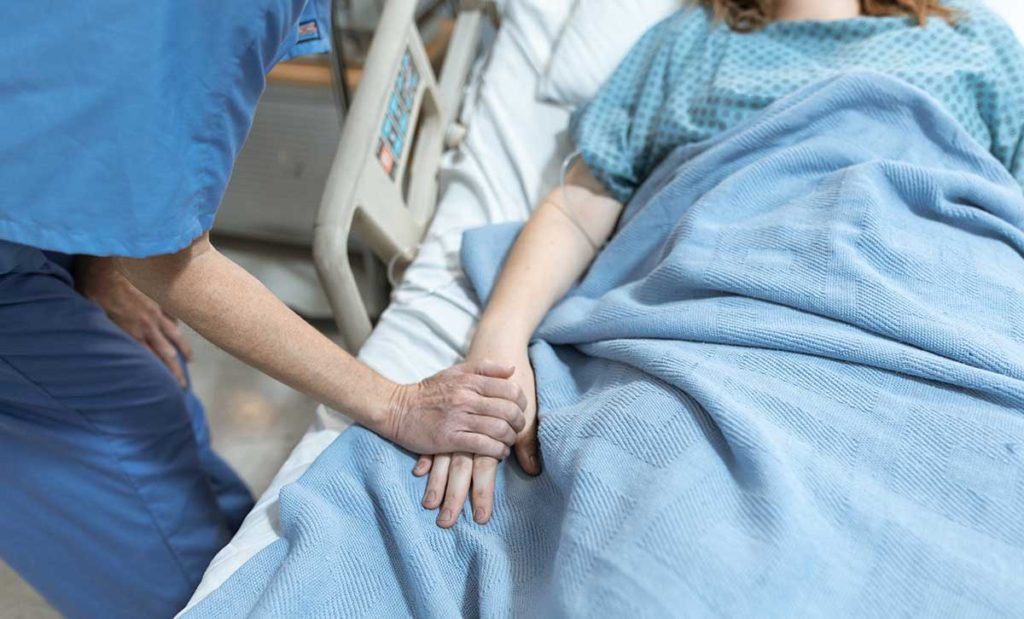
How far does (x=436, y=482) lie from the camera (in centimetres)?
85

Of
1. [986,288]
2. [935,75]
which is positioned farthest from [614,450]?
[935,75]

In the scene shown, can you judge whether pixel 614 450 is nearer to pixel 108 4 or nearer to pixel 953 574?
pixel 953 574

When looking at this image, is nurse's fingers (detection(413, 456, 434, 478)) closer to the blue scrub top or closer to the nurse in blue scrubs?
the nurse in blue scrubs

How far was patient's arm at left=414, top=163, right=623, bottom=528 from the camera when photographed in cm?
85

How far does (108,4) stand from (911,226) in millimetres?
873

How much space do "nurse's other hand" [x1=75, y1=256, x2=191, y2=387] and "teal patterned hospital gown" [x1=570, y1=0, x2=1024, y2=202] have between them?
0.76 metres

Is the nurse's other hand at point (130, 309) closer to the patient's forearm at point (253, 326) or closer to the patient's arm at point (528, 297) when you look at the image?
the patient's forearm at point (253, 326)

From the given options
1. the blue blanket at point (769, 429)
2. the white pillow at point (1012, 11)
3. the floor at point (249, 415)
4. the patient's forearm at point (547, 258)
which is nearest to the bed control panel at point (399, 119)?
the patient's forearm at point (547, 258)

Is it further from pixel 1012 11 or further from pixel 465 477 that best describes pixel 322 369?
pixel 1012 11

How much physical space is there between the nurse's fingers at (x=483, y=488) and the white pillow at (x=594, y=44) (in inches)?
33.4

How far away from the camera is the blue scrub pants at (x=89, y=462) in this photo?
2.90ft

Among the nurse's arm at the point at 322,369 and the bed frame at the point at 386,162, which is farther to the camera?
the bed frame at the point at 386,162

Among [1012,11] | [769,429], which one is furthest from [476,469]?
[1012,11]

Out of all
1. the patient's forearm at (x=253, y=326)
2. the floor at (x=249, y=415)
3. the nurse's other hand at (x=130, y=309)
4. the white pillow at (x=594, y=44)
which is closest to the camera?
the patient's forearm at (x=253, y=326)
